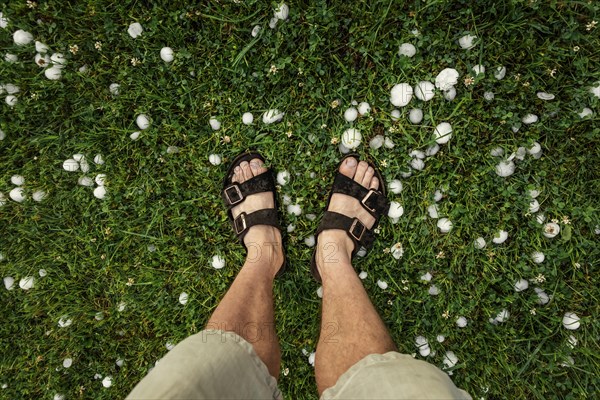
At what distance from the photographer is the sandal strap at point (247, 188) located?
6.79ft

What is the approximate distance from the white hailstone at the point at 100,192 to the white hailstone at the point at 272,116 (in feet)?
3.53

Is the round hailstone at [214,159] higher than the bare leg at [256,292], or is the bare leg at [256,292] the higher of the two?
the round hailstone at [214,159]

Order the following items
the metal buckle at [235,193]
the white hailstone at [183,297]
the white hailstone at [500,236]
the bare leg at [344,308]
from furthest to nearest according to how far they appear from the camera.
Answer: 1. the white hailstone at [183,297]
2. the metal buckle at [235,193]
3. the white hailstone at [500,236]
4. the bare leg at [344,308]

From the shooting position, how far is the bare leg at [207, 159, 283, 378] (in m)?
1.66

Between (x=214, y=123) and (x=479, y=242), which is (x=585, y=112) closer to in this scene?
(x=479, y=242)

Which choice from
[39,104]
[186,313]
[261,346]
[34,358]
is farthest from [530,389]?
[39,104]

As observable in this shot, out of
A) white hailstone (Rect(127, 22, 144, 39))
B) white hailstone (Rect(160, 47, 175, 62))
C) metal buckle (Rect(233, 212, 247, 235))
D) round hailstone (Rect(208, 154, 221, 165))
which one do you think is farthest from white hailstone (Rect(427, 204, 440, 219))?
white hailstone (Rect(127, 22, 144, 39))

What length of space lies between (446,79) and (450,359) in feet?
5.13

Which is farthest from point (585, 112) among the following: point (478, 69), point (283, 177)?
point (283, 177)

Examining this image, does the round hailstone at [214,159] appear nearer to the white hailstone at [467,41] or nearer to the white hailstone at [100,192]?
the white hailstone at [100,192]

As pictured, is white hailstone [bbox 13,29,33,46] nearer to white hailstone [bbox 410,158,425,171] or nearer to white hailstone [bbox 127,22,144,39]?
white hailstone [bbox 127,22,144,39]

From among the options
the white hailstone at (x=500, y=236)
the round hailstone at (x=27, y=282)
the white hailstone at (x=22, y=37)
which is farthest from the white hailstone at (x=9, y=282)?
the white hailstone at (x=500, y=236)

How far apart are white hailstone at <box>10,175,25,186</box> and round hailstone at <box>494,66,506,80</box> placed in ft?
9.23

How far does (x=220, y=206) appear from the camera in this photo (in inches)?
86.5
